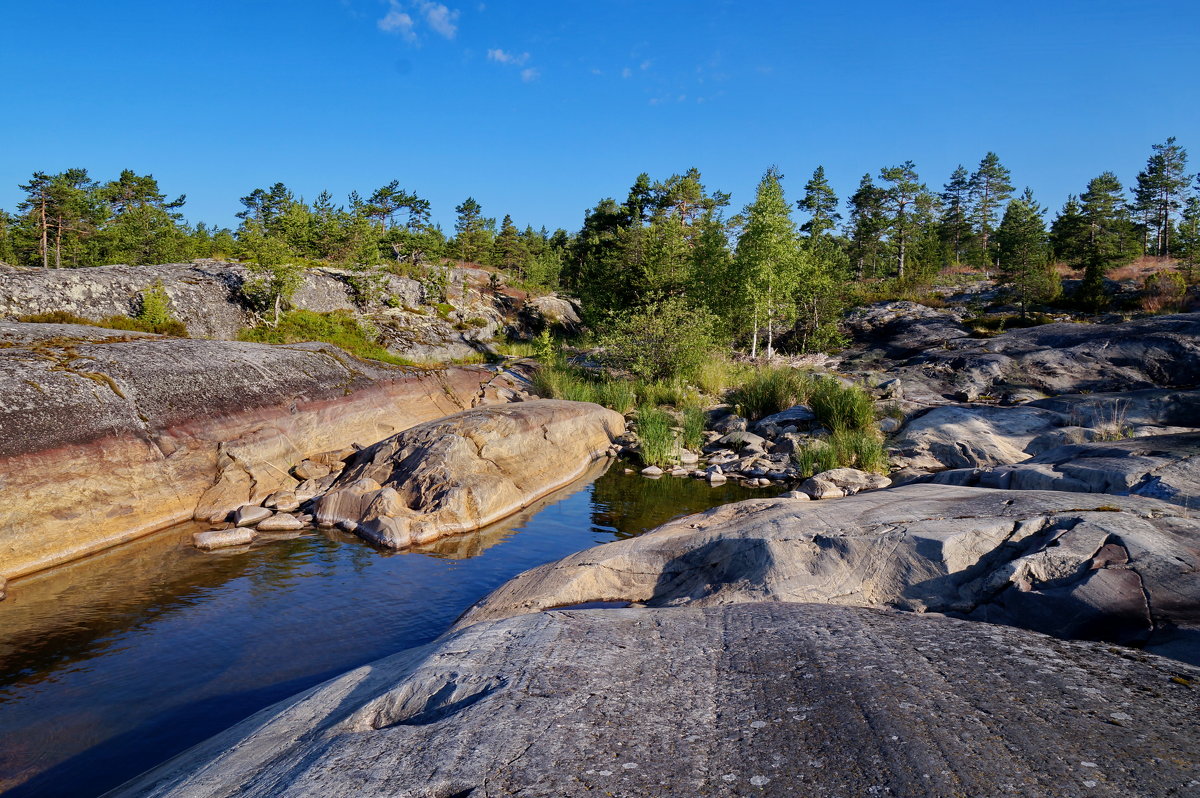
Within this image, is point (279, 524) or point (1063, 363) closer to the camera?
point (279, 524)

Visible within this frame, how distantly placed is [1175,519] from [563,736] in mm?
5805

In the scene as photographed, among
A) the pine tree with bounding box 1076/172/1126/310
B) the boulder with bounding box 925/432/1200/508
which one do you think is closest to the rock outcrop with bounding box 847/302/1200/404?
the boulder with bounding box 925/432/1200/508

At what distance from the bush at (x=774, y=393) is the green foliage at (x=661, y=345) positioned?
112 inches

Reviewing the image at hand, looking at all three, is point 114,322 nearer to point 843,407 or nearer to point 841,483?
point 841,483

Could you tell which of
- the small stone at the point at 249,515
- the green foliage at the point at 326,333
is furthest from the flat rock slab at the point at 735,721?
the green foliage at the point at 326,333

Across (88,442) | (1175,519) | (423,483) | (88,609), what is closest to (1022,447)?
(1175,519)

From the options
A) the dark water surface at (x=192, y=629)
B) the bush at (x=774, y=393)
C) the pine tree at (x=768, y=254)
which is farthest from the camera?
the pine tree at (x=768, y=254)

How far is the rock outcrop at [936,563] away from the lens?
177 inches

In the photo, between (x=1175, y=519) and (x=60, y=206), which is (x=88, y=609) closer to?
(x=1175, y=519)

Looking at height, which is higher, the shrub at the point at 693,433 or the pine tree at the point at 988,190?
the pine tree at the point at 988,190

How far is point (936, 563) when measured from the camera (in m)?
5.49

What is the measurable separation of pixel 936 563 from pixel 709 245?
27092mm

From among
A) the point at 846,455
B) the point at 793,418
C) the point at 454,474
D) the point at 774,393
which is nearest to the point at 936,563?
the point at 454,474

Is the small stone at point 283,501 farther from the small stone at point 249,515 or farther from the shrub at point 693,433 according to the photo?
the shrub at point 693,433
